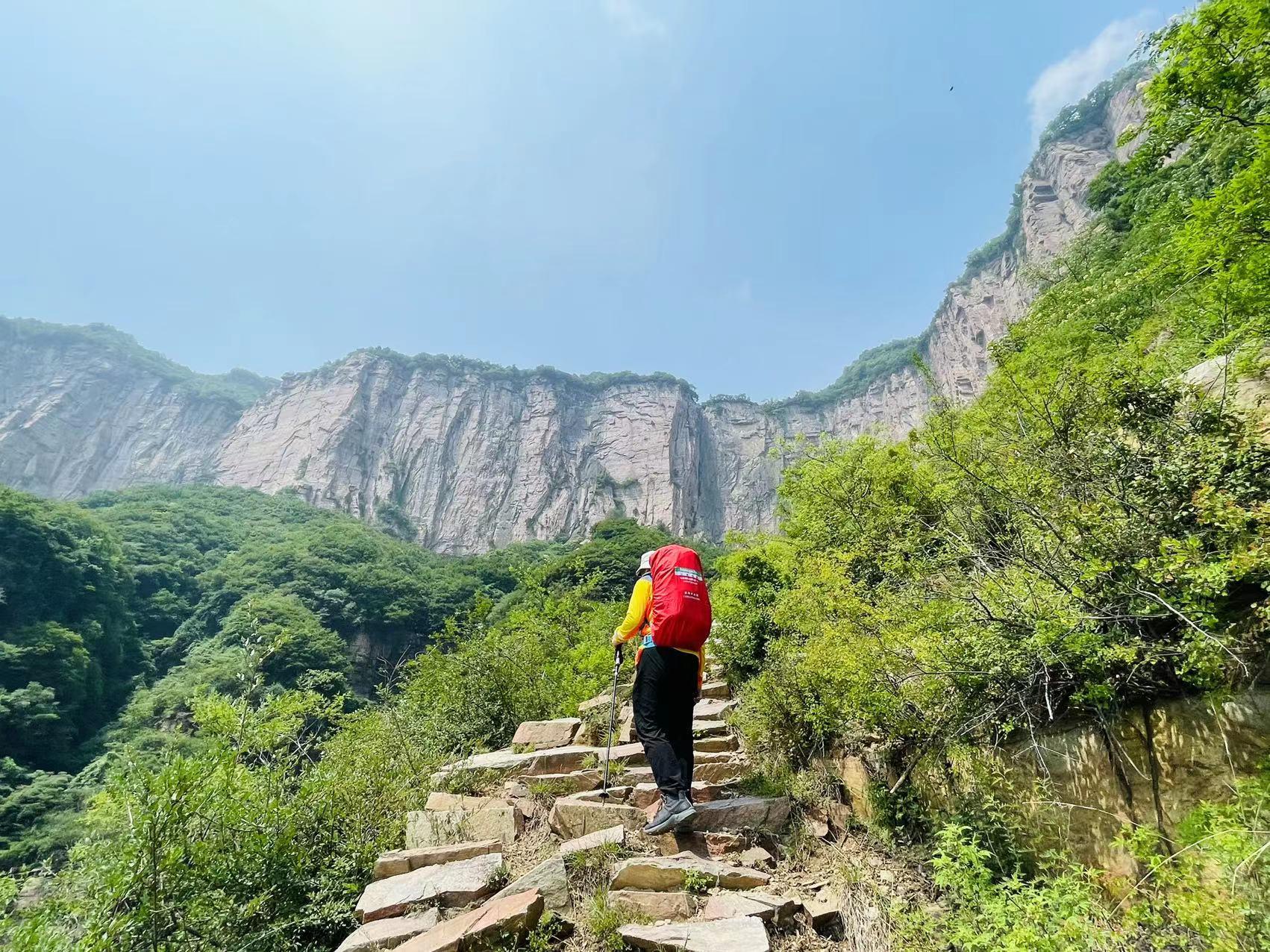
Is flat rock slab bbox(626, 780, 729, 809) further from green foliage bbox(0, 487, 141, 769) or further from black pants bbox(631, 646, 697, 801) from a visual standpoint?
green foliage bbox(0, 487, 141, 769)

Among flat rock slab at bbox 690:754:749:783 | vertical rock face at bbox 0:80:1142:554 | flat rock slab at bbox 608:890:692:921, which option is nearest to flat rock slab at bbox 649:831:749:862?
flat rock slab at bbox 608:890:692:921

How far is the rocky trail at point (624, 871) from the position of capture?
243 centimetres

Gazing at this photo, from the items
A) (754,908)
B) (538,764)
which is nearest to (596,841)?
(754,908)

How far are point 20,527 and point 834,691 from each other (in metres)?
41.8

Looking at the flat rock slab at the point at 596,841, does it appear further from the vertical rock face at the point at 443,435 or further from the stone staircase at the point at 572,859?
the vertical rock face at the point at 443,435

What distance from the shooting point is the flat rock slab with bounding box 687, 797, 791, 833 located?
10.9ft

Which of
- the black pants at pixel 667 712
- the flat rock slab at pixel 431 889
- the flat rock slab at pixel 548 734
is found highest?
the black pants at pixel 667 712

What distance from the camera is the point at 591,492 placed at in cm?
6306

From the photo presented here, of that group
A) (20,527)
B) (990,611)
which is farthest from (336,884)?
(20,527)

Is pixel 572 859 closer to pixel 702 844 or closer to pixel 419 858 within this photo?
pixel 702 844

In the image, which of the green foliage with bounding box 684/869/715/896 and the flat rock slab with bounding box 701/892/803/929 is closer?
the flat rock slab with bounding box 701/892/803/929

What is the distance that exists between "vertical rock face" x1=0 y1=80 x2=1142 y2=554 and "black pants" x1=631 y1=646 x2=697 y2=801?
176ft

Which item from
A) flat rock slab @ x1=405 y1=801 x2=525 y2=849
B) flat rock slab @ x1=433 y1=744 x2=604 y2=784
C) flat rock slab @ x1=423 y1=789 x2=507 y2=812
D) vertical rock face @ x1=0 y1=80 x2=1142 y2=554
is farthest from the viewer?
vertical rock face @ x1=0 y1=80 x2=1142 y2=554

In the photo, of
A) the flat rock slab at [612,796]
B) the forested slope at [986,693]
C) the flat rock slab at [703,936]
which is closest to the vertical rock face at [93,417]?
the forested slope at [986,693]
